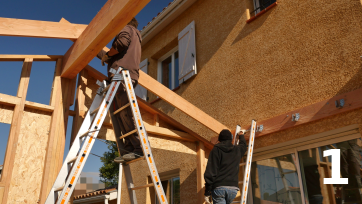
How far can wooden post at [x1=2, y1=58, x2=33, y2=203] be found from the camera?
11.1ft

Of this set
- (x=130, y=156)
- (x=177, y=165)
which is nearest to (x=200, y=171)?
(x=177, y=165)

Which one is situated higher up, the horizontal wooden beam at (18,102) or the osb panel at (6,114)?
the horizontal wooden beam at (18,102)

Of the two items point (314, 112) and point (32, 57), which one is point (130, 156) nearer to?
point (32, 57)

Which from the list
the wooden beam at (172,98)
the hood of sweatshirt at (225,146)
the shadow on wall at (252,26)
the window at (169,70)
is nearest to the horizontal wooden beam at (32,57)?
the wooden beam at (172,98)

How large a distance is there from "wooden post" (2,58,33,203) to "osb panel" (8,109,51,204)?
65mm

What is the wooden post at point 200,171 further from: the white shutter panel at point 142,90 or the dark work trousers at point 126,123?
the white shutter panel at point 142,90

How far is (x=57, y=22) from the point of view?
149 inches

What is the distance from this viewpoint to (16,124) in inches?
142

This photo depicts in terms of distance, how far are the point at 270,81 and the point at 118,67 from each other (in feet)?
7.84

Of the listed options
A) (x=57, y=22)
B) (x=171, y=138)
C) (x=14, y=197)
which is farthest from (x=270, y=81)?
(x=14, y=197)

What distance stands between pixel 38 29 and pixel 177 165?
3.57 metres

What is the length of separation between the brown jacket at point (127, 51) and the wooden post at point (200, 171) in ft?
6.27

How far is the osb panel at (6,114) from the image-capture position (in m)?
3.58

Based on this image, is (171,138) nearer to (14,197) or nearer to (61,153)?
(61,153)
